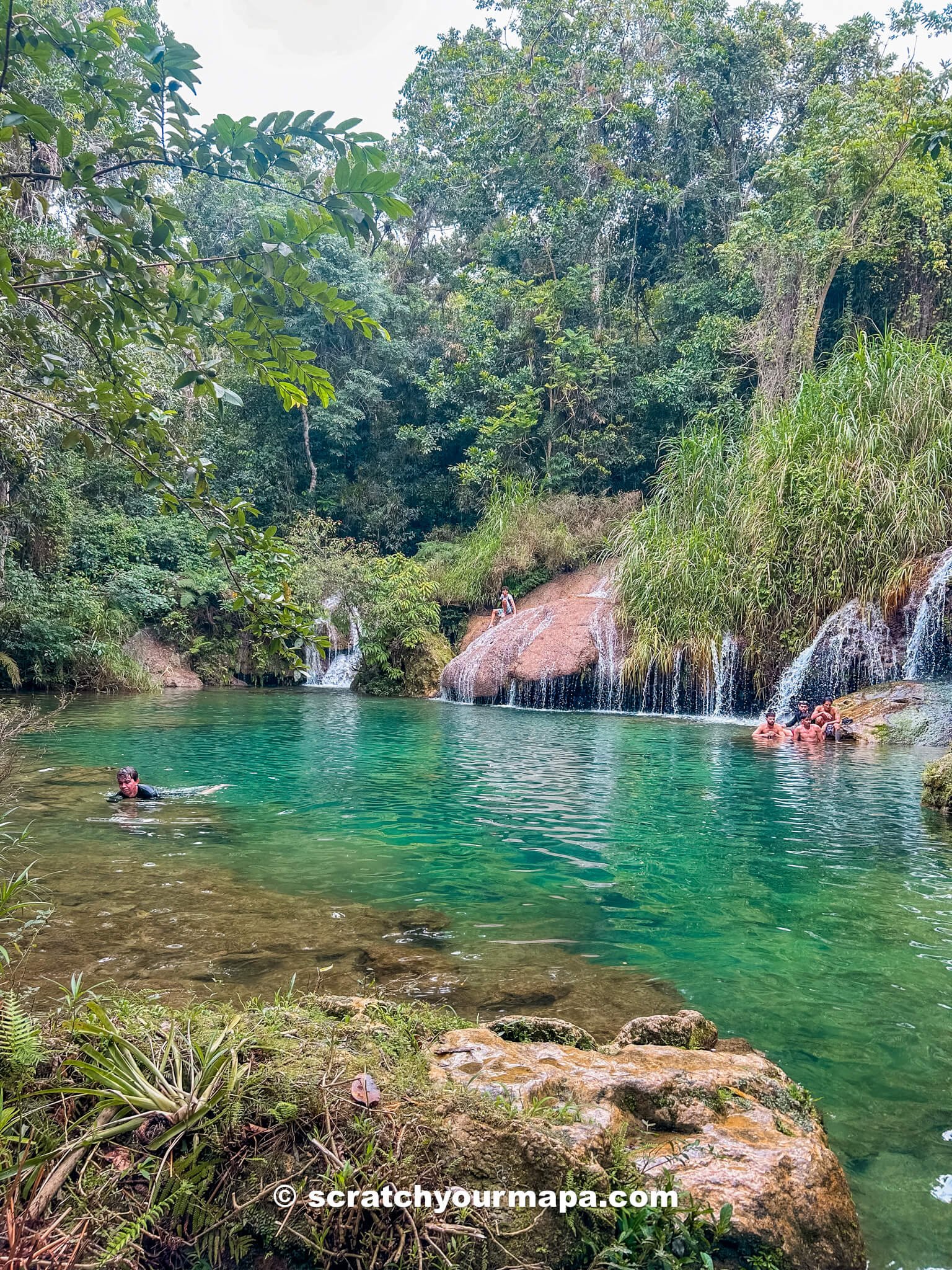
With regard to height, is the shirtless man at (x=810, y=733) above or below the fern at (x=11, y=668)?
below

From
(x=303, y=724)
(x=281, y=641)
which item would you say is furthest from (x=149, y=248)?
(x=303, y=724)

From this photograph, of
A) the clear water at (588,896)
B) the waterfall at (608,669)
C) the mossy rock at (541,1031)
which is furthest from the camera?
the waterfall at (608,669)

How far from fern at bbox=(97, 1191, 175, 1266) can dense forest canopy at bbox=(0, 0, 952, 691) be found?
9.96 m

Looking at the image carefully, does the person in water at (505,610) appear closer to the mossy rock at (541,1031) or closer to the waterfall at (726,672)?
the waterfall at (726,672)

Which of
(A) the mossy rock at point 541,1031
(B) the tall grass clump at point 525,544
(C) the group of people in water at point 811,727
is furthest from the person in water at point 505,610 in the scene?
(A) the mossy rock at point 541,1031

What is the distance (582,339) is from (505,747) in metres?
14.9

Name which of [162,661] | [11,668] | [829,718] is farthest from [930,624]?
[162,661]

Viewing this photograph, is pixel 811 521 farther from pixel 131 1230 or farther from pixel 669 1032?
pixel 131 1230

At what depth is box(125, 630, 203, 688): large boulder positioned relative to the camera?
2027 cm

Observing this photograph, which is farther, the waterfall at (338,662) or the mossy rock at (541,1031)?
the waterfall at (338,662)

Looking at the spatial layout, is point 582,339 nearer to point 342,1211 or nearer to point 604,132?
point 604,132

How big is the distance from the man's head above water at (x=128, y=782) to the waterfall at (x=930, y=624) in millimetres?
11202
